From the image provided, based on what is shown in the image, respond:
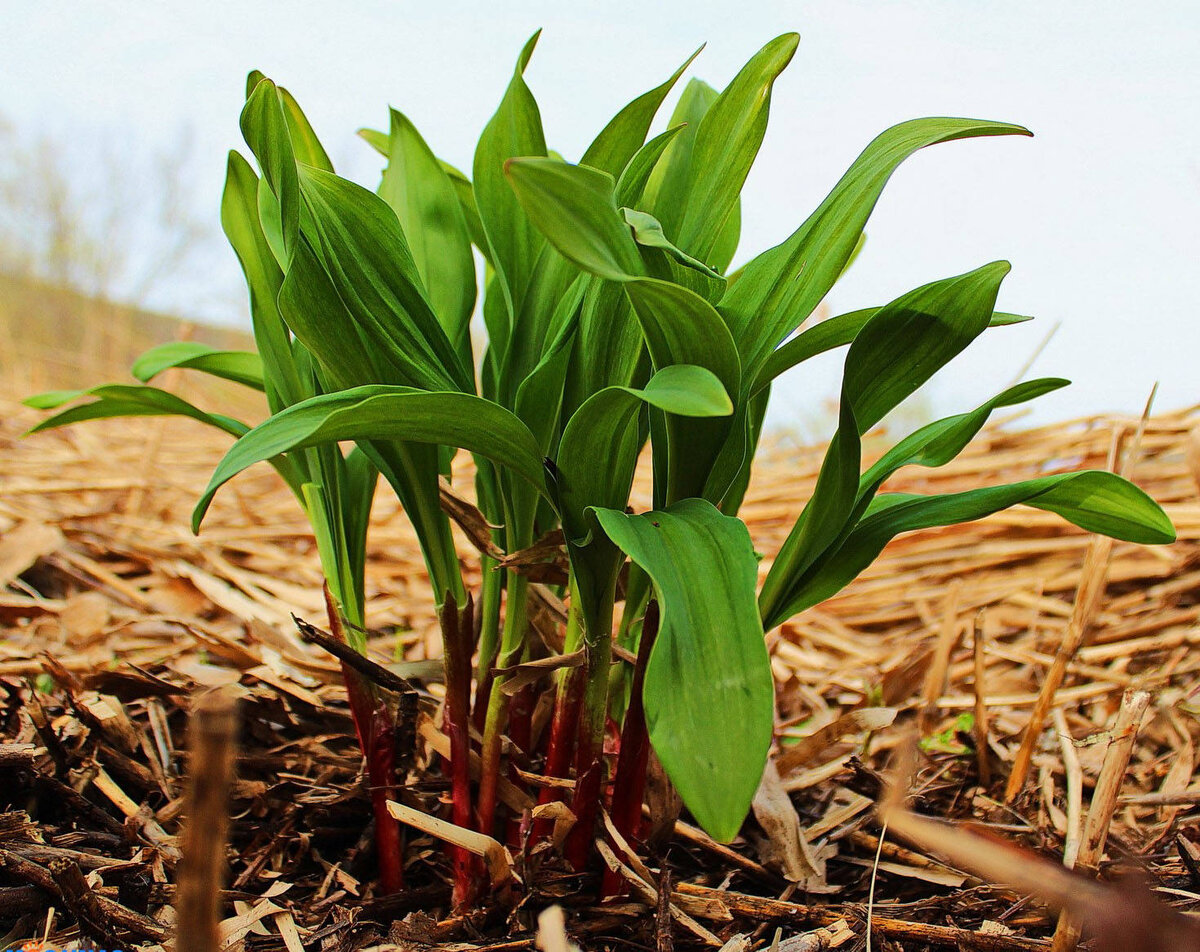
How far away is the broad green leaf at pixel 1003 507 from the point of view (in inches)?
26.4

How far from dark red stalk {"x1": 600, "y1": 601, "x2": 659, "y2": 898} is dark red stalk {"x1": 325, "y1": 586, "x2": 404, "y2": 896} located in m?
0.18

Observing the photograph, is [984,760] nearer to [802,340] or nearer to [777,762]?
[777,762]

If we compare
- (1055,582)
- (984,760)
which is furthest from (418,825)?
(1055,582)

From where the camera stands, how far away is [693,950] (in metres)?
0.69

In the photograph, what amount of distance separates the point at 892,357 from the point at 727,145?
191mm

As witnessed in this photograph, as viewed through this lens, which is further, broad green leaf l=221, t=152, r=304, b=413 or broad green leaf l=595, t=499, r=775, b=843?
broad green leaf l=221, t=152, r=304, b=413

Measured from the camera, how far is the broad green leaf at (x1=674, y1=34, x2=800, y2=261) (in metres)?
0.62

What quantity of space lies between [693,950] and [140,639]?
106cm

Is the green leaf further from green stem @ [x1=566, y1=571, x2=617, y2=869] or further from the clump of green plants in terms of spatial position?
green stem @ [x1=566, y1=571, x2=617, y2=869]

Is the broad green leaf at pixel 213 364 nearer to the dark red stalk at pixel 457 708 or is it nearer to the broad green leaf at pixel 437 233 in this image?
the broad green leaf at pixel 437 233

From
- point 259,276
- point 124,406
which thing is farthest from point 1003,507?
point 124,406

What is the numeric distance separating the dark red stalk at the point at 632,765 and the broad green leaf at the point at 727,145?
11.0 inches

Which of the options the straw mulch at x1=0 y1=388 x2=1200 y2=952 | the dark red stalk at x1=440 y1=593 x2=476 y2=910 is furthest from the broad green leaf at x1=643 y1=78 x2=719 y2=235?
the straw mulch at x1=0 y1=388 x2=1200 y2=952

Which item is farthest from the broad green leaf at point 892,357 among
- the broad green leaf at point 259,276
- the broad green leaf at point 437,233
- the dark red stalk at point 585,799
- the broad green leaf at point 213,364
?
the broad green leaf at point 213,364
